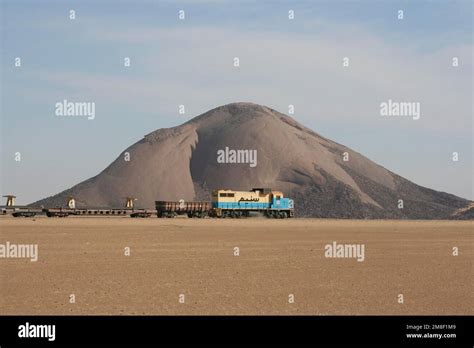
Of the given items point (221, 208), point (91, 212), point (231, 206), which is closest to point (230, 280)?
point (221, 208)

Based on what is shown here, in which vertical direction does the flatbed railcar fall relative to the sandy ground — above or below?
above

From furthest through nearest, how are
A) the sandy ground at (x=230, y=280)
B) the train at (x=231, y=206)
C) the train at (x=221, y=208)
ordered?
the train at (x=231, y=206), the train at (x=221, y=208), the sandy ground at (x=230, y=280)

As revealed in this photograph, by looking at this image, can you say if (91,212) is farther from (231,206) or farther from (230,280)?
(230,280)

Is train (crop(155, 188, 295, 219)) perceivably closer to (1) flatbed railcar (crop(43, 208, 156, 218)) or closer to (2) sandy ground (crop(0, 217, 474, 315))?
(1) flatbed railcar (crop(43, 208, 156, 218))

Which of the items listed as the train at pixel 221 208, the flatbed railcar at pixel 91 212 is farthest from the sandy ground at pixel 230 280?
the train at pixel 221 208

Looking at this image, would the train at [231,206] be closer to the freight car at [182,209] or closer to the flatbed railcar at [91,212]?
the freight car at [182,209]

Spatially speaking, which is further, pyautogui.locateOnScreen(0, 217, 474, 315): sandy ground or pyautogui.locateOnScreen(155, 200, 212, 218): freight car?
pyautogui.locateOnScreen(155, 200, 212, 218): freight car

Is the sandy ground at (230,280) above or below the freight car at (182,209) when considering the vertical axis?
below

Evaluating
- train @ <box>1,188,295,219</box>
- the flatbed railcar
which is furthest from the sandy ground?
train @ <box>1,188,295,219</box>
